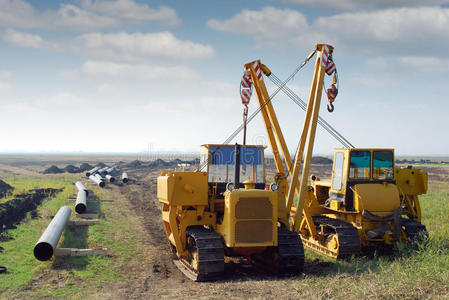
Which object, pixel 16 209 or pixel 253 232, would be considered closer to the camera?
pixel 253 232

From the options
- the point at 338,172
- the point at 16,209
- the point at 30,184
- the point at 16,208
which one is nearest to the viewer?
the point at 338,172

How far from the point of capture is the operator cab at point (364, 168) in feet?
43.3

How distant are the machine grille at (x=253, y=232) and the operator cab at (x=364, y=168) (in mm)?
3613

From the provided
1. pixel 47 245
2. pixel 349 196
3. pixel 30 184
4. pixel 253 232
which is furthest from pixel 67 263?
pixel 30 184

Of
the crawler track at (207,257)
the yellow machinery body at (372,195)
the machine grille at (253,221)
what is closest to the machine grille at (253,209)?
the machine grille at (253,221)

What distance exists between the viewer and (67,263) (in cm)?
1222

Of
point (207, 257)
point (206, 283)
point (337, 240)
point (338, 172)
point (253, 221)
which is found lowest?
point (206, 283)

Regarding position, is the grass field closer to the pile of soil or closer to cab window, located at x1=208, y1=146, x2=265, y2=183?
the pile of soil

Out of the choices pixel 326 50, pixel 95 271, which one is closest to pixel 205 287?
pixel 95 271

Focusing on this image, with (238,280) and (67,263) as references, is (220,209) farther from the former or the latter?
(67,263)

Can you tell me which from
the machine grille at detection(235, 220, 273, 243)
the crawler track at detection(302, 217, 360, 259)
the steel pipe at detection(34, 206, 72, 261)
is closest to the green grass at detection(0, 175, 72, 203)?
the steel pipe at detection(34, 206, 72, 261)

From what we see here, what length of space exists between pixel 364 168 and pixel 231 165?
4.01 meters

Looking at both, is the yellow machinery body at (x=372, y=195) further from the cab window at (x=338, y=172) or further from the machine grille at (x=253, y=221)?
the machine grille at (x=253, y=221)

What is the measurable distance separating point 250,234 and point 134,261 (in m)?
4.06
